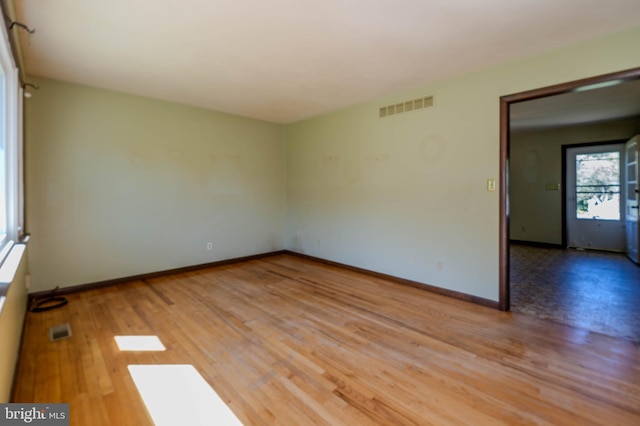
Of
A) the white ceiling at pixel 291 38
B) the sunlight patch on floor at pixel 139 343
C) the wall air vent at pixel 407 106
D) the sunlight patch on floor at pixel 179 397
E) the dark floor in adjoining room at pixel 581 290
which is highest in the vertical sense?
the white ceiling at pixel 291 38

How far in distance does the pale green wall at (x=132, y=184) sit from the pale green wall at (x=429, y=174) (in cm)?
131

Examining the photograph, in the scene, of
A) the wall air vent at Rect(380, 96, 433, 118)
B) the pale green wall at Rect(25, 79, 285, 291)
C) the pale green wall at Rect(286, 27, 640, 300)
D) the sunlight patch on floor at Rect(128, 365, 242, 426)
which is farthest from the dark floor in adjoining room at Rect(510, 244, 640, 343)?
the pale green wall at Rect(25, 79, 285, 291)

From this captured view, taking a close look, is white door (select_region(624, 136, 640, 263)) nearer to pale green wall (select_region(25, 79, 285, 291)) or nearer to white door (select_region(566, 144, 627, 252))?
white door (select_region(566, 144, 627, 252))

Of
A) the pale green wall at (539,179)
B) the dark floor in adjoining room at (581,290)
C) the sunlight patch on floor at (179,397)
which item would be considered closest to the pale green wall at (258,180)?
the dark floor in adjoining room at (581,290)

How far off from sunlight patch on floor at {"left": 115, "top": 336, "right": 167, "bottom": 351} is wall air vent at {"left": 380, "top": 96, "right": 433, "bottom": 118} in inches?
148

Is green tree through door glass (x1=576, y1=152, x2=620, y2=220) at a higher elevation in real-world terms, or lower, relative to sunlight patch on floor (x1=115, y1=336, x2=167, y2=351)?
higher

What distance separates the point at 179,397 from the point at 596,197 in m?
8.05

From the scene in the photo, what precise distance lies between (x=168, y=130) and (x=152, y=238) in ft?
5.21

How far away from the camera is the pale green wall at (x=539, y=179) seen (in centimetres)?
649

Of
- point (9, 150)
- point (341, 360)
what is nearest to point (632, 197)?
point (341, 360)

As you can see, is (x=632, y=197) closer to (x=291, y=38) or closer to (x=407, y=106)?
(x=407, y=106)

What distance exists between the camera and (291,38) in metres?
2.59

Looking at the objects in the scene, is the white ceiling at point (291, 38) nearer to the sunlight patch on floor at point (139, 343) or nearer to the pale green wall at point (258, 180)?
the pale green wall at point (258, 180)

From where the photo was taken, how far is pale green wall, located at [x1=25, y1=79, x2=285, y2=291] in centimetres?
352
